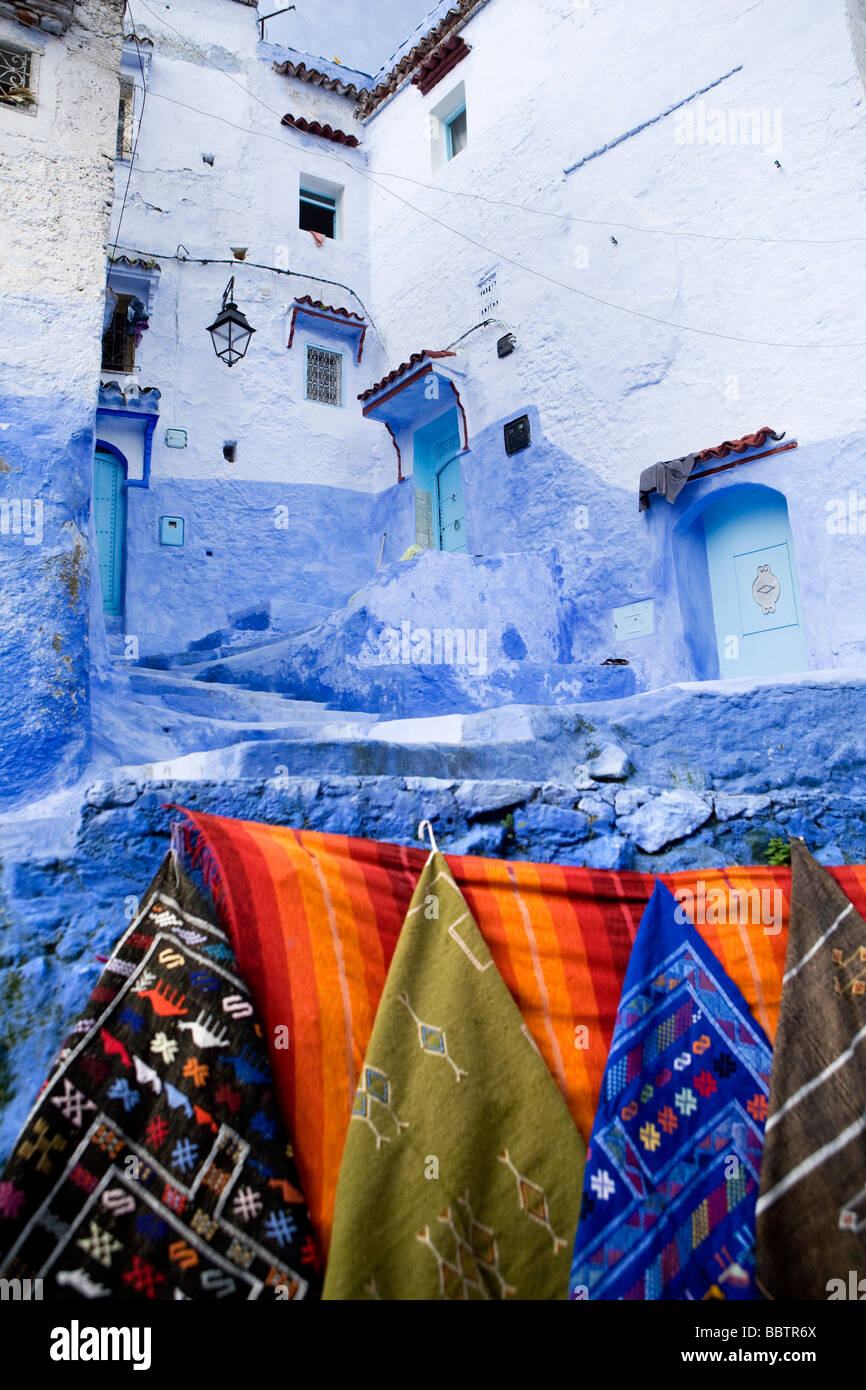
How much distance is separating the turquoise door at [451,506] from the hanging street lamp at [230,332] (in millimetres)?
2729

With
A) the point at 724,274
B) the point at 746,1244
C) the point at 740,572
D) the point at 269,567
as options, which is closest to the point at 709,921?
the point at 746,1244

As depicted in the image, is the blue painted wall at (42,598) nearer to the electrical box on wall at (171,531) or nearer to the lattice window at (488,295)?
the electrical box on wall at (171,531)

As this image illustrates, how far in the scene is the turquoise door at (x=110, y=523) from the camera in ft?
31.3

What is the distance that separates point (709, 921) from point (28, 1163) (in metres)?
1.68

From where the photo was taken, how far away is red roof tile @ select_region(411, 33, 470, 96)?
1054cm

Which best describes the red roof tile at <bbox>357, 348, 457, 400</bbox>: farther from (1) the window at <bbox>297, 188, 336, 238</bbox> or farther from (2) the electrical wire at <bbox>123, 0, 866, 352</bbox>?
(1) the window at <bbox>297, 188, 336, 238</bbox>

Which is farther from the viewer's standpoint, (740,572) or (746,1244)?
(740,572)

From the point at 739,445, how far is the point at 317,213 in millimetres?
7533

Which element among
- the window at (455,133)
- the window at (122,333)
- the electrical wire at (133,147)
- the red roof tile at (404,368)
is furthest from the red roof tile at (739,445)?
the electrical wire at (133,147)

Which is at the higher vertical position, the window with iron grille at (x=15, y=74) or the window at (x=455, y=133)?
the window at (x=455, y=133)

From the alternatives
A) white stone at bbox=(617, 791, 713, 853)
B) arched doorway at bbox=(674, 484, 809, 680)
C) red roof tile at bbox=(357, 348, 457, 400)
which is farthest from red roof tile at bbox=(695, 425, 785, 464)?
white stone at bbox=(617, 791, 713, 853)

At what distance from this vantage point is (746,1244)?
6.30ft

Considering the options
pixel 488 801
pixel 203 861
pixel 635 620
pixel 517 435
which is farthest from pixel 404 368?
pixel 203 861
